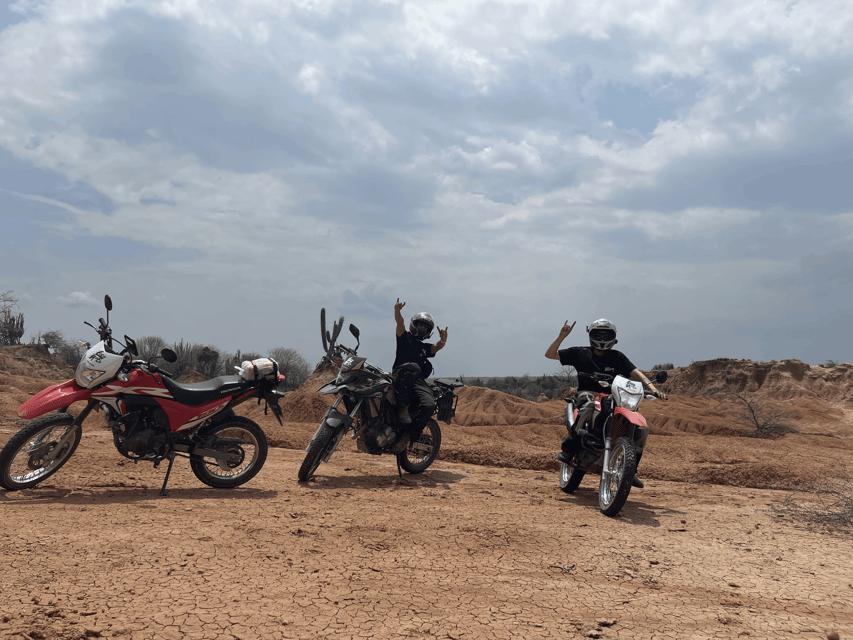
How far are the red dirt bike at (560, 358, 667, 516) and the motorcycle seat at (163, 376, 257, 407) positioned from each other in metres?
3.99

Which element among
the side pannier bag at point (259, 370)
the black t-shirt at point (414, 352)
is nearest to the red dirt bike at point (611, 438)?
the black t-shirt at point (414, 352)

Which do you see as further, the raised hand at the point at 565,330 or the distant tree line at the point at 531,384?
the distant tree line at the point at 531,384

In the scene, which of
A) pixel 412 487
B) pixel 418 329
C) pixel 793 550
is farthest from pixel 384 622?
pixel 418 329

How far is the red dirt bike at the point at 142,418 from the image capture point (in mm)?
5914

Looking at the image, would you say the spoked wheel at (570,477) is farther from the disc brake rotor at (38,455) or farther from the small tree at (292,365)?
the small tree at (292,365)

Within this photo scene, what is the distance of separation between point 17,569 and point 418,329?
5.52m

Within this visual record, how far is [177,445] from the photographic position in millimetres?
6328

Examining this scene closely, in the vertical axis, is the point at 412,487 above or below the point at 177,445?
below

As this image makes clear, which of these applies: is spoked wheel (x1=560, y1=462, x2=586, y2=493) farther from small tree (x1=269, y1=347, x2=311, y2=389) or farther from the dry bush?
small tree (x1=269, y1=347, x2=311, y2=389)

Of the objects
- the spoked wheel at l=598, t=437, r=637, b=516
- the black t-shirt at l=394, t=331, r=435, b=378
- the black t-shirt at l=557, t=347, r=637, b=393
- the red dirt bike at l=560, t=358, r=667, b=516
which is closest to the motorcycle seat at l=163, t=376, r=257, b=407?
the black t-shirt at l=394, t=331, r=435, b=378

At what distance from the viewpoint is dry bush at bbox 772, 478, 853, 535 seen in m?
5.43

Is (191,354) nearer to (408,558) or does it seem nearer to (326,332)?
(326,332)

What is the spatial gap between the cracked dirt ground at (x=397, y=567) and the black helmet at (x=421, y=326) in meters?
2.58

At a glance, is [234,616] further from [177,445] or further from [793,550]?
[793,550]
